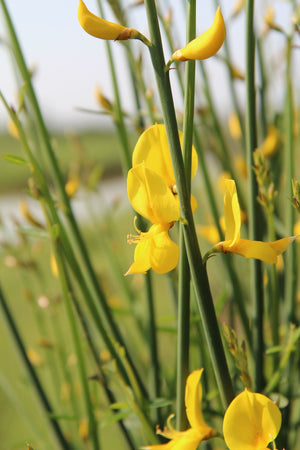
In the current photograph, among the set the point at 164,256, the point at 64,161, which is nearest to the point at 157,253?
the point at 164,256

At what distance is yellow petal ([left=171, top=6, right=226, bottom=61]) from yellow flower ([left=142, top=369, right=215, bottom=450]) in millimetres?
128

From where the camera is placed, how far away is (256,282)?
289 millimetres

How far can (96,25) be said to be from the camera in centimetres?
18

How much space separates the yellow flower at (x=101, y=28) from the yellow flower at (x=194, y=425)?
0.14 meters

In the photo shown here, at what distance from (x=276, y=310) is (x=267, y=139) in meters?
0.23

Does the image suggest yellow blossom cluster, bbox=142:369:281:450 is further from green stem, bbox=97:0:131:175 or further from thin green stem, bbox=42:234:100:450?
green stem, bbox=97:0:131:175

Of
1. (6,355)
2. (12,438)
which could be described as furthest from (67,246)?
(6,355)

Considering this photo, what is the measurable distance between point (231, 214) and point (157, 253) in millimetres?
34

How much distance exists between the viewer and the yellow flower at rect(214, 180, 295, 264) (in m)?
0.19

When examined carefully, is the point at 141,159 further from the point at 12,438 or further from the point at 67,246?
the point at 12,438

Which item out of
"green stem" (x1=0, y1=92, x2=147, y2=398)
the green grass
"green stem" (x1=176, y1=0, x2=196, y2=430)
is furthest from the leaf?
the green grass

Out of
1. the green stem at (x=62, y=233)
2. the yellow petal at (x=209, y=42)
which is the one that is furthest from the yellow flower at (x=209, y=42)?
the green stem at (x=62, y=233)

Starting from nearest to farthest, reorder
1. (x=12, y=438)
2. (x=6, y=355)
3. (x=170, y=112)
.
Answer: (x=170, y=112) < (x=12, y=438) < (x=6, y=355)

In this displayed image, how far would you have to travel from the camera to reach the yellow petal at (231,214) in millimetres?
187
